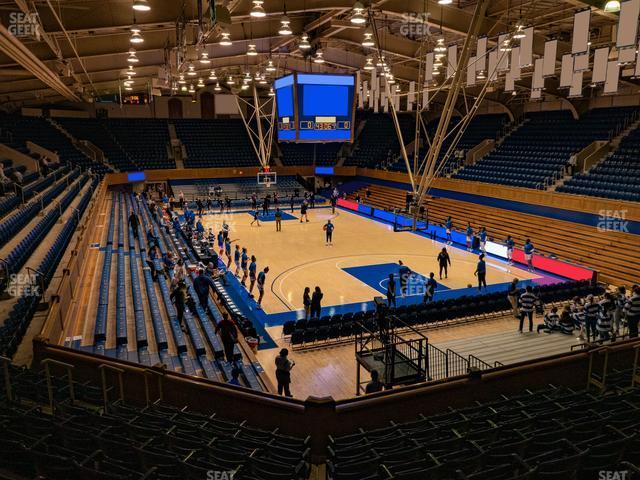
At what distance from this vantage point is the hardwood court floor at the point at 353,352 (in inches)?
446

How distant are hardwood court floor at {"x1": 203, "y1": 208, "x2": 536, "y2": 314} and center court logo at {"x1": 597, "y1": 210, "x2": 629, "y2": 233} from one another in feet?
15.3

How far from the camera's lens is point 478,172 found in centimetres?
3319

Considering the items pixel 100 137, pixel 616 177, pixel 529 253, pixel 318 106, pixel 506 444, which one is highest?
pixel 318 106

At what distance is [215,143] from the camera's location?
4728 cm

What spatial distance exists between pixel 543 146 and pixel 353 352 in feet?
79.2

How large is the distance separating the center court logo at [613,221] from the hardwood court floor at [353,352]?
1069cm

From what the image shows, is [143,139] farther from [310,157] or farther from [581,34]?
[581,34]


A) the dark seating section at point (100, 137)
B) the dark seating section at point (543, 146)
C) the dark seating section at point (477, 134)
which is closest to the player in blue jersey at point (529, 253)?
the dark seating section at point (543, 146)

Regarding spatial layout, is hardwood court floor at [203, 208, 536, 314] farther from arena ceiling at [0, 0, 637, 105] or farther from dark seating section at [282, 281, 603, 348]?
arena ceiling at [0, 0, 637, 105]

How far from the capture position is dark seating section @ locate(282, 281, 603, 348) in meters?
13.5

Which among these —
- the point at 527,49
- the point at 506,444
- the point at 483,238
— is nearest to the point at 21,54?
the point at 527,49

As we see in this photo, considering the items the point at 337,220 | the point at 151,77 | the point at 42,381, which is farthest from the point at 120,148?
the point at 42,381

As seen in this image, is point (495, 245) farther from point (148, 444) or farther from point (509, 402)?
point (148, 444)

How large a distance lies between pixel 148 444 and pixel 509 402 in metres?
4.79
